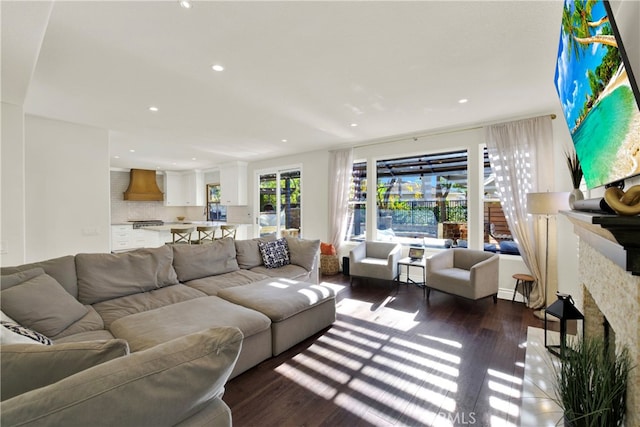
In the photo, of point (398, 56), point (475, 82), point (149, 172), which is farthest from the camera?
point (149, 172)

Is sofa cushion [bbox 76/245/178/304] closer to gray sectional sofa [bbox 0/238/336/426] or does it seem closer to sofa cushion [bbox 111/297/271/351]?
gray sectional sofa [bbox 0/238/336/426]

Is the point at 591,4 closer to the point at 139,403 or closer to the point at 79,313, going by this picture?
the point at 139,403

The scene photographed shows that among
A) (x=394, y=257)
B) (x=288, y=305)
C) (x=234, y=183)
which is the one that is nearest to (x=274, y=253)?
(x=288, y=305)

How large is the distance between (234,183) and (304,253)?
14.2 feet

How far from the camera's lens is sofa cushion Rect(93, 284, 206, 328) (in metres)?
2.25

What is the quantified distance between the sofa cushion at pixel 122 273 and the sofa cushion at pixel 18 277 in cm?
36

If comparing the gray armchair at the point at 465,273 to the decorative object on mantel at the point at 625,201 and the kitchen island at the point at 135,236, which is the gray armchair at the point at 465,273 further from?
the kitchen island at the point at 135,236

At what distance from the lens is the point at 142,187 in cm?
834

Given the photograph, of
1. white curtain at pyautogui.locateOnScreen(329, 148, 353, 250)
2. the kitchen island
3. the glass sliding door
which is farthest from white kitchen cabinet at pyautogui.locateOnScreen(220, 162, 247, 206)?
white curtain at pyautogui.locateOnScreen(329, 148, 353, 250)

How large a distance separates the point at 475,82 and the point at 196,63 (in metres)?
2.68

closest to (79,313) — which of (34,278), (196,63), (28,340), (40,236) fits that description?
(34,278)

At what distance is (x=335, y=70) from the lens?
8.20 feet

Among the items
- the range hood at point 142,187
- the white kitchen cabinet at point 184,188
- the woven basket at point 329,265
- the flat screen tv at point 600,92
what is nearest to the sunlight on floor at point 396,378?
the flat screen tv at point 600,92

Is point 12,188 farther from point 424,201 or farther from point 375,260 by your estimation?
point 424,201
